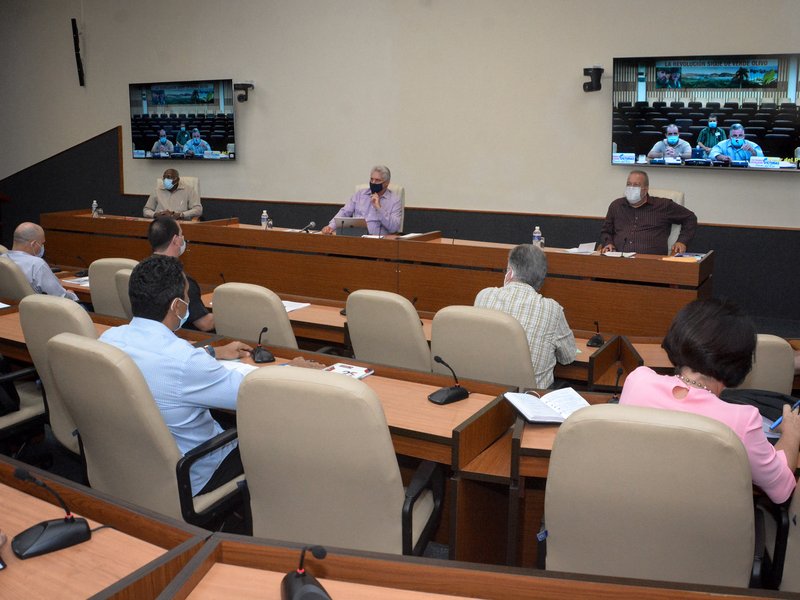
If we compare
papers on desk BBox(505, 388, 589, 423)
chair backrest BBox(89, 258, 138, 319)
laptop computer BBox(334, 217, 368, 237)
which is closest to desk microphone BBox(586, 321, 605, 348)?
papers on desk BBox(505, 388, 589, 423)

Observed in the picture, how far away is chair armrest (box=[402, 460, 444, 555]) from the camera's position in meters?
2.24

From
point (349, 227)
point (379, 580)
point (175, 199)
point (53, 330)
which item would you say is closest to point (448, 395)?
point (379, 580)

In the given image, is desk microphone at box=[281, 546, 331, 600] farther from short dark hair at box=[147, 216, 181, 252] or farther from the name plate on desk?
the name plate on desk

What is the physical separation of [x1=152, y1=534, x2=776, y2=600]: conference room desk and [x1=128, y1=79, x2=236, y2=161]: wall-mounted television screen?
8590 millimetres

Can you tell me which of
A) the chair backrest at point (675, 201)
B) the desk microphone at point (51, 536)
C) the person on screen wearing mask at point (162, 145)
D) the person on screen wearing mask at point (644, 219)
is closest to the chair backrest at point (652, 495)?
the desk microphone at point (51, 536)

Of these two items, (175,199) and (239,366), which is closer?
(239,366)

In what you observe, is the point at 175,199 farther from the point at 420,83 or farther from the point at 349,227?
the point at 349,227

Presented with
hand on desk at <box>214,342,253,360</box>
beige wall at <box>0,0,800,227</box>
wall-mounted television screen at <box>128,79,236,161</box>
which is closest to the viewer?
hand on desk at <box>214,342,253,360</box>

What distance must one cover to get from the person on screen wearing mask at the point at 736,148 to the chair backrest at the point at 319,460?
585 centimetres

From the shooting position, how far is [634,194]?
6.03 metres

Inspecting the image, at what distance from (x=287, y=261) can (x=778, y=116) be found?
14.7 ft

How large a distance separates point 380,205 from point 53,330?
4119 millimetres

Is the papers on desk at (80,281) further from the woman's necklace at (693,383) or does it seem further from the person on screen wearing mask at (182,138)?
the person on screen wearing mask at (182,138)

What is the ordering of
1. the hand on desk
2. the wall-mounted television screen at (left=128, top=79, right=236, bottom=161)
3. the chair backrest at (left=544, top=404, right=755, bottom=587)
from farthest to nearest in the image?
the wall-mounted television screen at (left=128, top=79, right=236, bottom=161) → the hand on desk → the chair backrest at (left=544, top=404, right=755, bottom=587)
